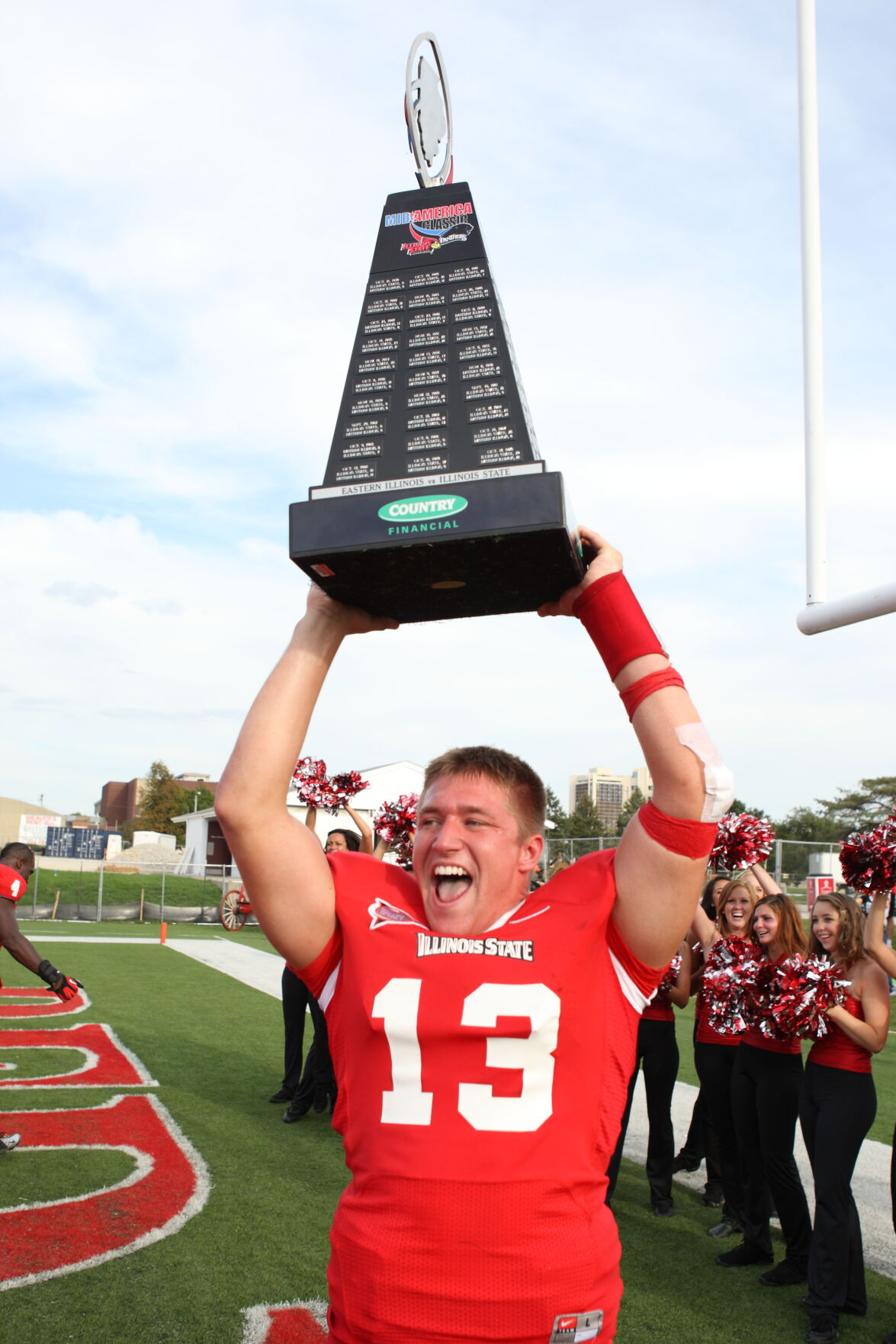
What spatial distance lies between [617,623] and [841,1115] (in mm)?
3805

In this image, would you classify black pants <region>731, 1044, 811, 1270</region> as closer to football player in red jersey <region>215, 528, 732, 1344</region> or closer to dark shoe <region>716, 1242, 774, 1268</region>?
dark shoe <region>716, 1242, 774, 1268</region>

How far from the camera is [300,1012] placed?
28.7 feet

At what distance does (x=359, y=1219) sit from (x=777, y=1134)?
13.6 ft

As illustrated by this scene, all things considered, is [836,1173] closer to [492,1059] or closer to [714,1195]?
[714,1195]

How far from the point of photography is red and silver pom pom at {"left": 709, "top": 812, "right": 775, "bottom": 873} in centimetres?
664

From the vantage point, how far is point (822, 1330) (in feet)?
15.0

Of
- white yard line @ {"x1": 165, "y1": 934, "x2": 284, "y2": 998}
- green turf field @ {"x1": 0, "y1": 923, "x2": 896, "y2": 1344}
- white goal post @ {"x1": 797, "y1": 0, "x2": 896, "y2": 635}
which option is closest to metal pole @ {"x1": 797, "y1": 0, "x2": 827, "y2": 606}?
white goal post @ {"x1": 797, "y1": 0, "x2": 896, "y2": 635}

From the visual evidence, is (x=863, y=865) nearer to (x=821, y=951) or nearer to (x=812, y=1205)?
(x=821, y=951)

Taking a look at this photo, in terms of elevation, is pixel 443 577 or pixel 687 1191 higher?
pixel 443 577

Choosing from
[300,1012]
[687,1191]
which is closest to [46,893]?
[300,1012]

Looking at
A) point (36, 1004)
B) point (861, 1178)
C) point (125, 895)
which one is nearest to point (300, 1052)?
point (861, 1178)

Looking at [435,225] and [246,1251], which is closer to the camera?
[435,225]

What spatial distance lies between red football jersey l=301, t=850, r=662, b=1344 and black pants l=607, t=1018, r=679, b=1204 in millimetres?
4266

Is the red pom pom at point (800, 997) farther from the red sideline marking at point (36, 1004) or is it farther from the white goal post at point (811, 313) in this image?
the red sideline marking at point (36, 1004)
